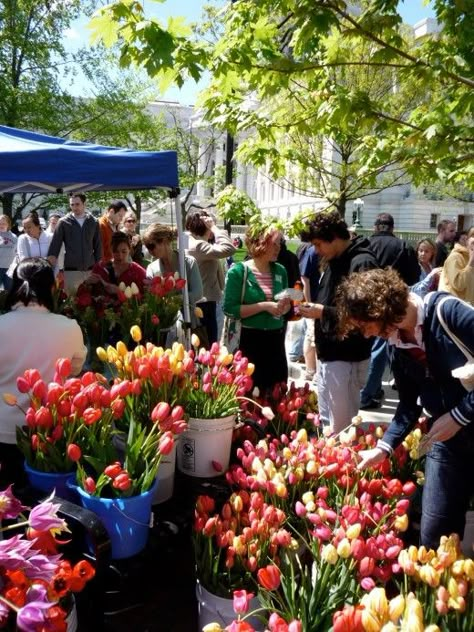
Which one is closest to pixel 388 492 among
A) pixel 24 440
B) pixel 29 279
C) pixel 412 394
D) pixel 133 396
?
pixel 412 394

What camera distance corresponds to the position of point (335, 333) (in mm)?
3344

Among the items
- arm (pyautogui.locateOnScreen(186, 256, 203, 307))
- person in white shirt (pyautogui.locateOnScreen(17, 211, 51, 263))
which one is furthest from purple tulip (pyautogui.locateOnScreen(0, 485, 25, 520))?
person in white shirt (pyautogui.locateOnScreen(17, 211, 51, 263))

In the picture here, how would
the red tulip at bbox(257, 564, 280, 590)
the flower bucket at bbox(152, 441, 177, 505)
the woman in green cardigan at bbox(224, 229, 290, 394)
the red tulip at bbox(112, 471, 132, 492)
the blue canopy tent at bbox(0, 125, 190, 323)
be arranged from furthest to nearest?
the woman in green cardigan at bbox(224, 229, 290, 394) → the blue canopy tent at bbox(0, 125, 190, 323) → the flower bucket at bbox(152, 441, 177, 505) → the red tulip at bbox(112, 471, 132, 492) → the red tulip at bbox(257, 564, 280, 590)

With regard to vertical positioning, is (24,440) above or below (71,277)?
below

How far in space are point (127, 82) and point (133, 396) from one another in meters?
21.2

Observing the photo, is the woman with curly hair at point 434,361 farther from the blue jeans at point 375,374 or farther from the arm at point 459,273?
the blue jeans at point 375,374

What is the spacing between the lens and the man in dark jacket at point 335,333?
334 centimetres

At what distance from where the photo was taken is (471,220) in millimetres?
34375

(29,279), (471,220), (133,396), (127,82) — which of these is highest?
(127,82)

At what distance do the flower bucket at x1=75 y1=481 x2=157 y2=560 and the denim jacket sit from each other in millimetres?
1079

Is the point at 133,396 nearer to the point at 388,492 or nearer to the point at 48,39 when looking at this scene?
the point at 388,492

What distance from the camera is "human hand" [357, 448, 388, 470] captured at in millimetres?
2373

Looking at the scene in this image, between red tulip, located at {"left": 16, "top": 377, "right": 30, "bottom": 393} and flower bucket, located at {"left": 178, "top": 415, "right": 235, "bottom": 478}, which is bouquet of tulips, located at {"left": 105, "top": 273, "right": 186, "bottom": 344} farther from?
red tulip, located at {"left": 16, "top": 377, "right": 30, "bottom": 393}

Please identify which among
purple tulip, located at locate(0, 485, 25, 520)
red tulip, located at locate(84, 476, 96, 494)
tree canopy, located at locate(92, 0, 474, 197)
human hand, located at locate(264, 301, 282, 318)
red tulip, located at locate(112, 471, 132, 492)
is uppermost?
tree canopy, located at locate(92, 0, 474, 197)
